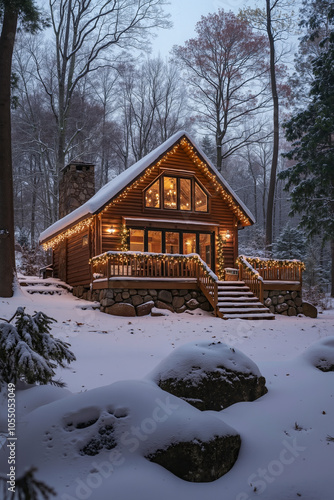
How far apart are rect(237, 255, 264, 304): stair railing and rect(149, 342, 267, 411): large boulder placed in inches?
410

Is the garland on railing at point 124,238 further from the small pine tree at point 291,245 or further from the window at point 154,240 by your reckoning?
the small pine tree at point 291,245

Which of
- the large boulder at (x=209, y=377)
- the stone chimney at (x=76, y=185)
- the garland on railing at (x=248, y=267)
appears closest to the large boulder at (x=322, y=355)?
the large boulder at (x=209, y=377)

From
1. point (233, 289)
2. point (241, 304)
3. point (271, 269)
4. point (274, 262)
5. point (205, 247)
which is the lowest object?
point (241, 304)

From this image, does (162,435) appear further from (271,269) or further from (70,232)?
(70,232)

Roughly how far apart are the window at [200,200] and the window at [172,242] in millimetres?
1616

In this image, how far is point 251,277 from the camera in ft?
52.9

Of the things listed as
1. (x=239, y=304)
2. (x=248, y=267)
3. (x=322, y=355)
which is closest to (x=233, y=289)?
(x=248, y=267)

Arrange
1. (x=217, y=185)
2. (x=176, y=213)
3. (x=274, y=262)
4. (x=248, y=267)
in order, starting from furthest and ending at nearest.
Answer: (x=217, y=185)
(x=176, y=213)
(x=274, y=262)
(x=248, y=267)

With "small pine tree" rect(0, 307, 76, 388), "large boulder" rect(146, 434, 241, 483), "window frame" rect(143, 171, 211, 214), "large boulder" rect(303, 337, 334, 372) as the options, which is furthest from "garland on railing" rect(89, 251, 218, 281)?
"large boulder" rect(146, 434, 241, 483)

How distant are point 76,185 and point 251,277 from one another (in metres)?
10.7

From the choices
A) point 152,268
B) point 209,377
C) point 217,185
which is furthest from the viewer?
point 217,185

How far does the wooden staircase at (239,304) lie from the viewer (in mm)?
13891

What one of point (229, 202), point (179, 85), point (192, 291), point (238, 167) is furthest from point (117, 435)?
point (238, 167)

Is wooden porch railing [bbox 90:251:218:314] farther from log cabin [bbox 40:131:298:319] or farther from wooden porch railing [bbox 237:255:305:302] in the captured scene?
wooden porch railing [bbox 237:255:305:302]
